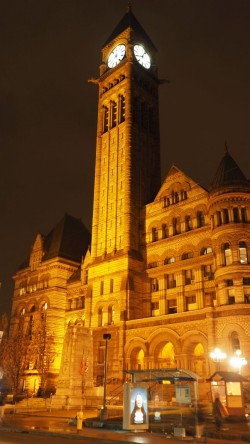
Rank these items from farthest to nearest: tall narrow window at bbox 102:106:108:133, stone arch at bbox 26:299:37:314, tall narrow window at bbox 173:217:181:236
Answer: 1. stone arch at bbox 26:299:37:314
2. tall narrow window at bbox 102:106:108:133
3. tall narrow window at bbox 173:217:181:236

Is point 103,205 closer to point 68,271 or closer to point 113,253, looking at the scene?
point 113,253

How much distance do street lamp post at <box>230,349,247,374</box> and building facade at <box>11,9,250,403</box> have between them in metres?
0.82

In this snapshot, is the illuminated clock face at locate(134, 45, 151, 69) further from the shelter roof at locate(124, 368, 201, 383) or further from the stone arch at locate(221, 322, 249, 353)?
the shelter roof at locate(124, 368, 201, 383)

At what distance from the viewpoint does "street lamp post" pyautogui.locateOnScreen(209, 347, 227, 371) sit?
34000 mm

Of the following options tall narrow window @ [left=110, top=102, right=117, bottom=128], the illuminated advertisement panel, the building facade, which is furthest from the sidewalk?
tall narrow window @ [left=110, top=102, right=117, bottom=128]

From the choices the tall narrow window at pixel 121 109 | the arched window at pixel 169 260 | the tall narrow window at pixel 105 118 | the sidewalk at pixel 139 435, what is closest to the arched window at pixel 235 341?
the arched window at pixel 169 260

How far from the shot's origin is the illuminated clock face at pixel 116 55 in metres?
63.9

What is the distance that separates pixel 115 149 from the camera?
5747 centimetres

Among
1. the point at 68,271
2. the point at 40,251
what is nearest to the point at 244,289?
the point at 68,271

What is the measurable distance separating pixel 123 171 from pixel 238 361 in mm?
29315

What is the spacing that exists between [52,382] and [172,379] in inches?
1541

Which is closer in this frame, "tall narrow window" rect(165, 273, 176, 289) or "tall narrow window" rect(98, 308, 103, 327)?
"tall narrow window" rect(165, 273, 176, 289)

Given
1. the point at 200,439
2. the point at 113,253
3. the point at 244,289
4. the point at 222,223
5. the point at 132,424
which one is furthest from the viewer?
the point at 113,253

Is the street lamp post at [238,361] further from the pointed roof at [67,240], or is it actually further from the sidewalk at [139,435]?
the pointed roof at [67,240]
